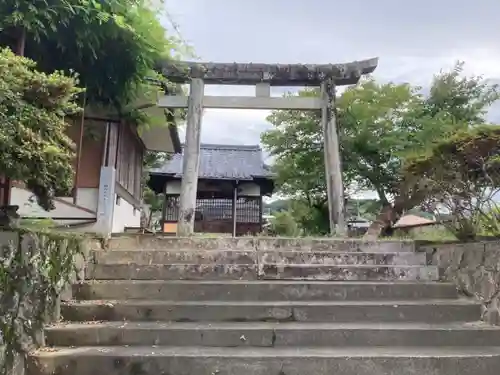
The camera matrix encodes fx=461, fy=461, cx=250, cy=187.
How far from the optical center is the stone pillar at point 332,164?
7.90 meters

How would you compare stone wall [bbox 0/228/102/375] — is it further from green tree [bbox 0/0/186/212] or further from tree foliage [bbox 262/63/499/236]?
tree foliage [bbox 262/63/499/236]

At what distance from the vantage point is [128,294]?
416 cm

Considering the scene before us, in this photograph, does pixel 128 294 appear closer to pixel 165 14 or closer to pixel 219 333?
pixel 219 333

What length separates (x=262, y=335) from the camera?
3.59m

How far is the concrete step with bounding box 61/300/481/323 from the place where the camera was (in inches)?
151

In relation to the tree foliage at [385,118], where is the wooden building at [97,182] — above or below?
below

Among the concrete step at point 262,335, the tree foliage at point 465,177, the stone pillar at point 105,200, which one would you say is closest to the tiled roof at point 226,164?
the stone pillar at point 105,200

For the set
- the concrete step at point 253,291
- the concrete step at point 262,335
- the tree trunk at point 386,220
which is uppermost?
the tree trunk at point 386,220

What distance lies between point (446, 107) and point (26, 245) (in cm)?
1046

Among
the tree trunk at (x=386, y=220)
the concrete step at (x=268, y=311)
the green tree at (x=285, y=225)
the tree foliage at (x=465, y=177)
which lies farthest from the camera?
the green tree at (x=285, y=225)

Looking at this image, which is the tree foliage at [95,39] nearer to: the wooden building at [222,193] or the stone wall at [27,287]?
the stone wall at [27,287]

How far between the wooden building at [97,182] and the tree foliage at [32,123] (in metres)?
1.95

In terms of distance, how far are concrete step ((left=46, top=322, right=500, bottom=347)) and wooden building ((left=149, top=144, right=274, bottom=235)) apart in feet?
43.6

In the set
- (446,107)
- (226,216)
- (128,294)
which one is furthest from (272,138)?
(128,294)
